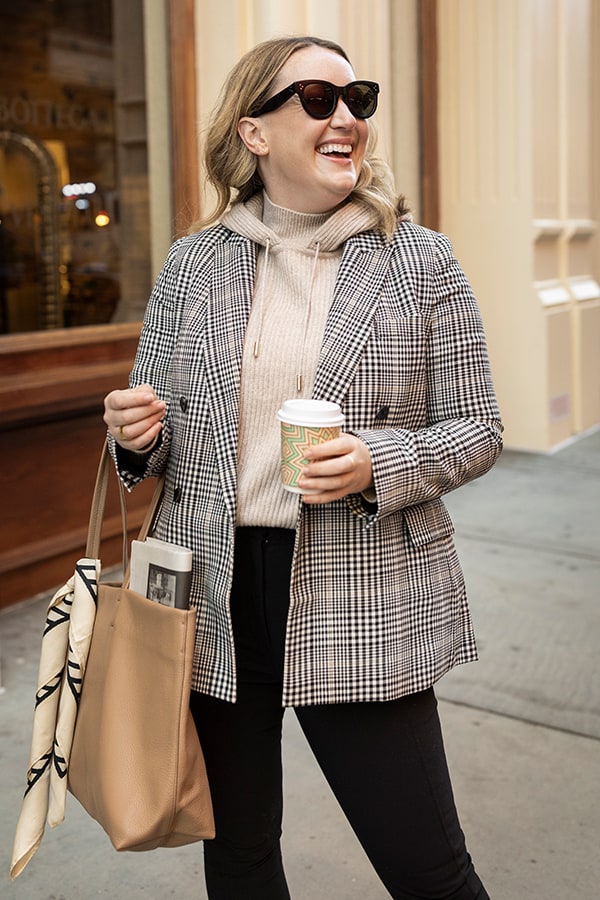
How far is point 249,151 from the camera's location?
205cm

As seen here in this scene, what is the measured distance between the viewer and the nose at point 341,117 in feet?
6.18

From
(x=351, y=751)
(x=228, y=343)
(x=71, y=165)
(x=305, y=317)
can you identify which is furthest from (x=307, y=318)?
(x=71, y=165)

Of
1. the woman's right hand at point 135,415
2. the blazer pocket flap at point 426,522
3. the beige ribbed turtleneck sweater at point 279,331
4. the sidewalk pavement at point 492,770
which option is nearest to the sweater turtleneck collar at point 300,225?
the beige ribbed turtleneck sweater at point 279,331

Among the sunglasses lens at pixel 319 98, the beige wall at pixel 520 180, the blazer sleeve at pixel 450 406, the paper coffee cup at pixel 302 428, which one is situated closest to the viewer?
the paper coffee cup at pixel 302 428

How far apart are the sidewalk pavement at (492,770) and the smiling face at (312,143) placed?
43.9 inches

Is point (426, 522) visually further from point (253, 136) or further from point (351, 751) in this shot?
point (253, 136)

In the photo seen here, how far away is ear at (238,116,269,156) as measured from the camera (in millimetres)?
1993

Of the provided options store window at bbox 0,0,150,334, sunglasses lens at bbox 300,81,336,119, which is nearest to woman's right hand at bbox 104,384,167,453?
sunglasses lens at bbox 300,81,336,119

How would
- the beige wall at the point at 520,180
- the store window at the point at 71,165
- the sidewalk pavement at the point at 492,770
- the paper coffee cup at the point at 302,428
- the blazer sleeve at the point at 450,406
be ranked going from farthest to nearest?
the beige wall at the point at 520,180 → the store window at the point at 71,165 → the sidewalk pavement at the point at 492,770 → the blazer sleeve at the point at 450,406 → the paper coffee cup at the point at 302,428

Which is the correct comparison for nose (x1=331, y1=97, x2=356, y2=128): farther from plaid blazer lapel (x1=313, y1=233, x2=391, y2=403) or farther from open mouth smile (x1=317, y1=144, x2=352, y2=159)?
plaid blazer lapel (x1=313, y1=233, x2=391, y2=403)

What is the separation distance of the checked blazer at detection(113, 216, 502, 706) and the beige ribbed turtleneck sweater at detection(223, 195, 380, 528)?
0.03 metres

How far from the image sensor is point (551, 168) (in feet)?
27.7

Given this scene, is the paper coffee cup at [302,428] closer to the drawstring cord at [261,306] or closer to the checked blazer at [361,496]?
the checked blazer at [361,496]

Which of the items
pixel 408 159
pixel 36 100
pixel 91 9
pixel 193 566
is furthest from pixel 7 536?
pixel 408 159
